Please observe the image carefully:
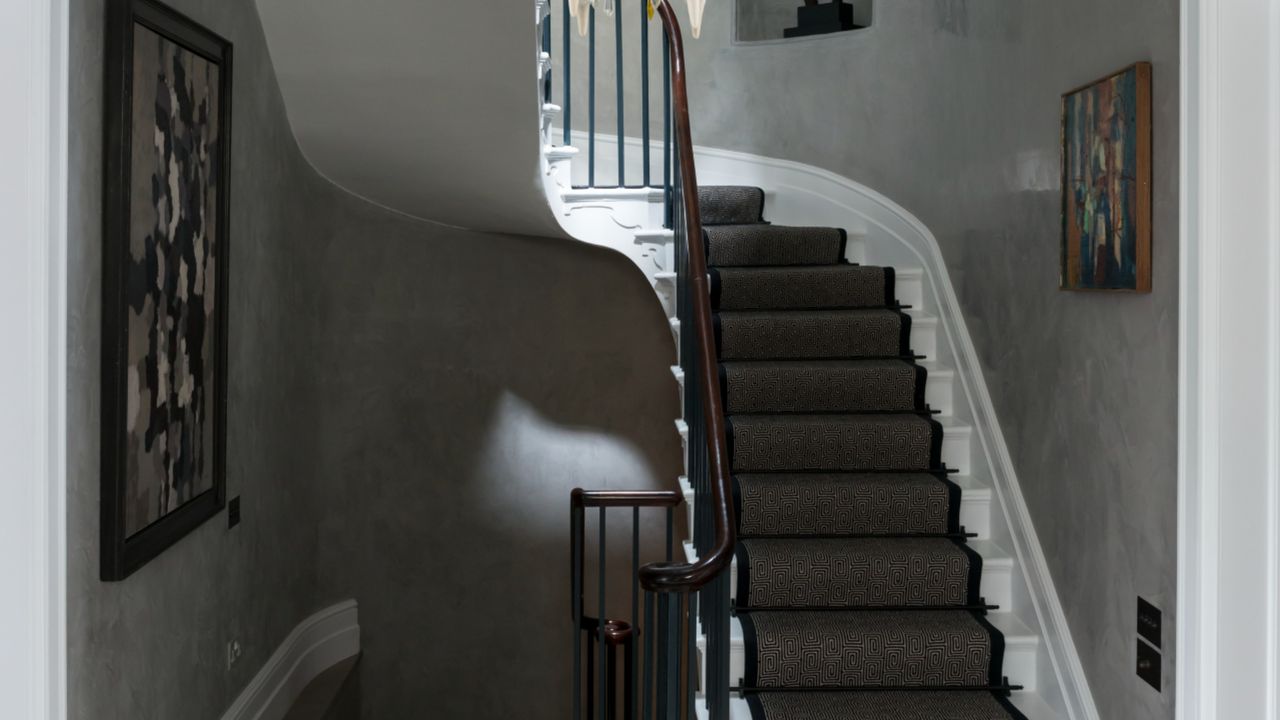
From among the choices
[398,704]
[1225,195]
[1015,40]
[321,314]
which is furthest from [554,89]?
[1225,195]

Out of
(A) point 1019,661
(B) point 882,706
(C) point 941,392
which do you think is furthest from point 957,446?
(B) point 882,706

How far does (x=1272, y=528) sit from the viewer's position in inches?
66.3

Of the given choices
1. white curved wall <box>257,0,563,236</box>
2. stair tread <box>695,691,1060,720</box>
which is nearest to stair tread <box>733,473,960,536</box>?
stair tread <box>695,691,1060,720</box>

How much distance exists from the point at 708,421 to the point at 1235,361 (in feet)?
4.61

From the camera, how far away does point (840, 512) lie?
355 centimetres

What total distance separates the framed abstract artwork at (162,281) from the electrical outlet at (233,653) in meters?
0.57

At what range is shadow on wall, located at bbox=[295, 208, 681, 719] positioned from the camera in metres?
5.18

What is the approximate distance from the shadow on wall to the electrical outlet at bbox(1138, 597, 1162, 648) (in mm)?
3168

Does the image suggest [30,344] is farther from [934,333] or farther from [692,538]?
[934,333]

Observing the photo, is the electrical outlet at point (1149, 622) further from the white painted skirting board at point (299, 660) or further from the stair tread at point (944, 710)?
the white painted skirting board at point (299, 660)

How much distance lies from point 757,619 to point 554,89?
3510 millimetres

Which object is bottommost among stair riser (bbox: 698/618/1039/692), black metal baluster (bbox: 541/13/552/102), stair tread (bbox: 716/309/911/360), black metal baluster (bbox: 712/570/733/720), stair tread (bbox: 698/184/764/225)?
stair riser (bbox: 698/618/1039/692)

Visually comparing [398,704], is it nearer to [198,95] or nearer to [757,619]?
[757,619]

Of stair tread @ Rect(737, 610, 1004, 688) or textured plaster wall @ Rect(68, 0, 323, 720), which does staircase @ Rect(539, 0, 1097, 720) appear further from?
textured plaster wall @ Rect(68, 0, 323, 720)
